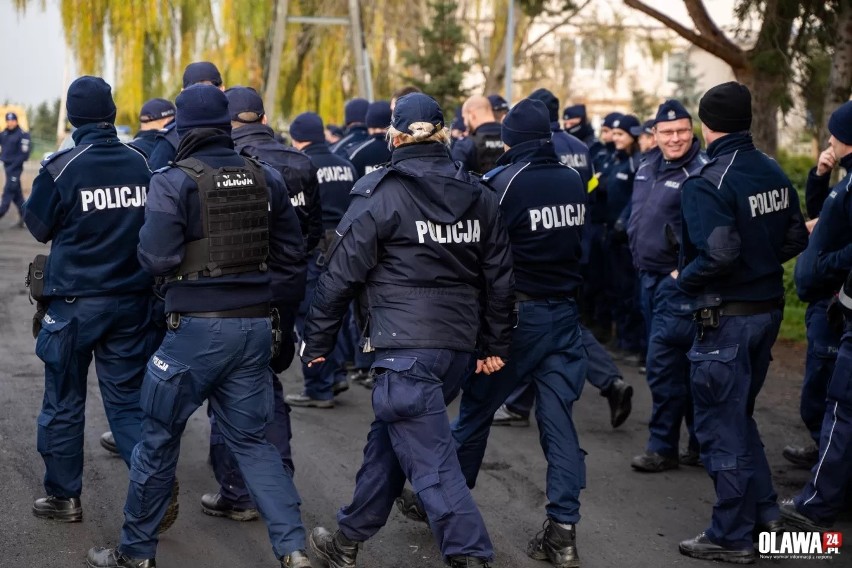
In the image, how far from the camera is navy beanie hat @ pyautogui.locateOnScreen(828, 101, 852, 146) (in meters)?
5.86

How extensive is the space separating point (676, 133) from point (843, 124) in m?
1.37

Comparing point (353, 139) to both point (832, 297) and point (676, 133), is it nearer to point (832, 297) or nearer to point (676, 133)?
point (676, 133)

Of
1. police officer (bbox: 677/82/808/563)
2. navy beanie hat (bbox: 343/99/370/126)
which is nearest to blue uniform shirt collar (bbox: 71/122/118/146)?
police officer (bbox: 677/82/808/563)

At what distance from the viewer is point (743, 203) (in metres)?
5.48

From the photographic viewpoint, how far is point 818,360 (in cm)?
661

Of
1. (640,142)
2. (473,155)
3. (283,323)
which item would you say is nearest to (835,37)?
(640,142)

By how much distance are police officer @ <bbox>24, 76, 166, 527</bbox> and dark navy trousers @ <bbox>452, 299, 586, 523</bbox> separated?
1684 millimetres

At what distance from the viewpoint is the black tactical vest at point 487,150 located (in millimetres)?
8984

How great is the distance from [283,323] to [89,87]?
153 cm

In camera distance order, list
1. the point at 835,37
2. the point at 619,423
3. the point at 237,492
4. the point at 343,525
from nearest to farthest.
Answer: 1. the point at 343,525
2. the point at 237,492
3. the point at 619,423
4. the point at 835,37

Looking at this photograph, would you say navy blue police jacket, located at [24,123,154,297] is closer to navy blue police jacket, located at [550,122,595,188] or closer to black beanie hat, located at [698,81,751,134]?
black beanie hat, located at [698,81,751,134]

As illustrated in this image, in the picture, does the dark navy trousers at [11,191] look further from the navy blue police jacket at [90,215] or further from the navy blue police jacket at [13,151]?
the navy blue police jacket at [90,215]

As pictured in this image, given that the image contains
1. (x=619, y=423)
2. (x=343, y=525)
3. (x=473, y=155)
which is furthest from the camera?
(x=473, y=155)

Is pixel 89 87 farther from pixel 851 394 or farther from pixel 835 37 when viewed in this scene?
pixel 835 37
